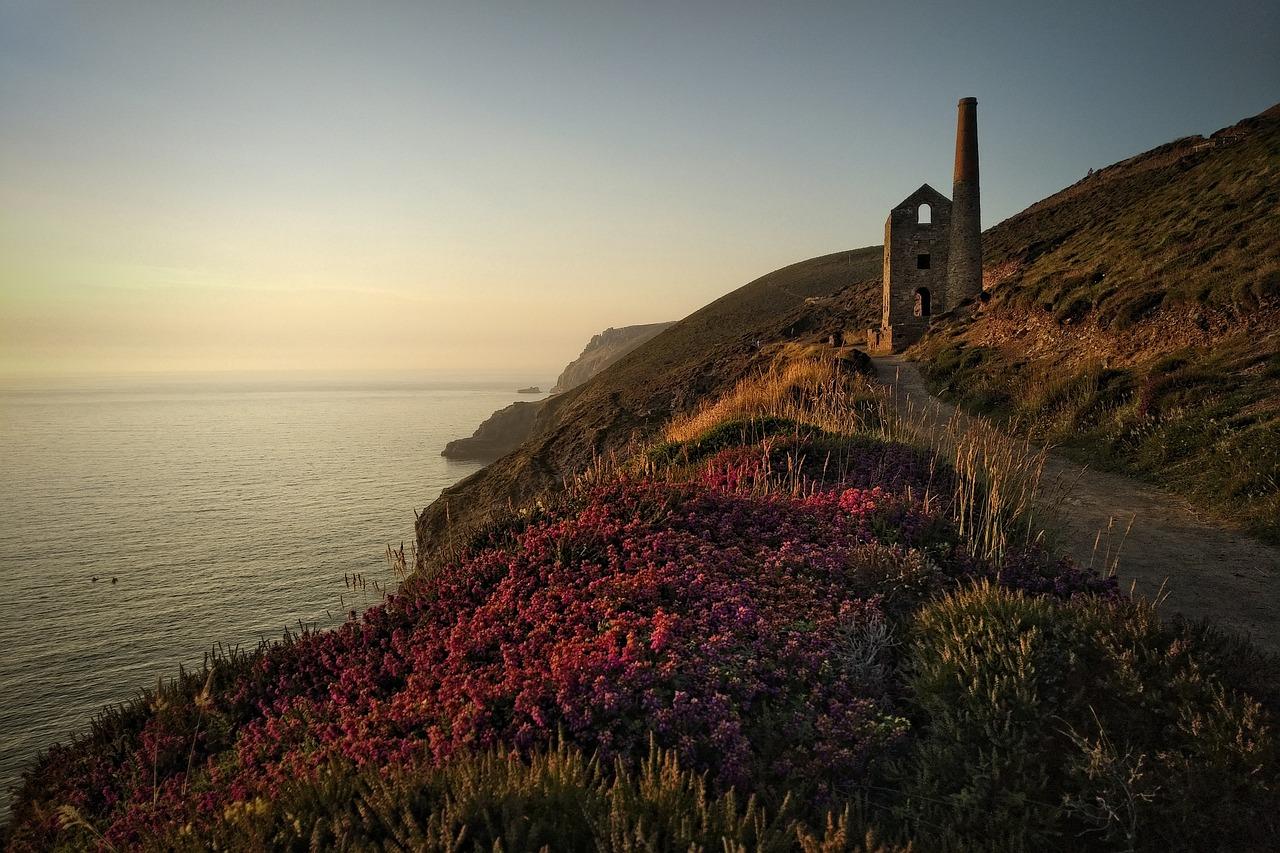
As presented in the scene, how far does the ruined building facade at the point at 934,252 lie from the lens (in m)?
37.8

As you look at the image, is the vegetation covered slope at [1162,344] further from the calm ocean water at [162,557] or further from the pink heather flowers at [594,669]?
the calm ocean water at [162,557]

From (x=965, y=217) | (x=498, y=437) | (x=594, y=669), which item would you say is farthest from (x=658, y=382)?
(x=498, y=437)

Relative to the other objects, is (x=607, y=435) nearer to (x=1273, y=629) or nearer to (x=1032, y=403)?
(x=1032, y=403)

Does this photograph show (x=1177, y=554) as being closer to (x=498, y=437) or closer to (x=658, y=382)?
(x=658, y=382)

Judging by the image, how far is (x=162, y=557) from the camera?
1700 inches

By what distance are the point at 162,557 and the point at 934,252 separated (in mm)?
54631

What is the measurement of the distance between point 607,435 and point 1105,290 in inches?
961

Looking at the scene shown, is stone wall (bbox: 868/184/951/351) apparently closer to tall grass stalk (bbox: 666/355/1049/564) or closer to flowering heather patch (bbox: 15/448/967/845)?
tall grass stalk (bbox: 666/355/1049/564)

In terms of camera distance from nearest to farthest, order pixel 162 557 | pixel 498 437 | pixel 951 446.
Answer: pixel 951 446
pixel 162 557
pixel 498 437

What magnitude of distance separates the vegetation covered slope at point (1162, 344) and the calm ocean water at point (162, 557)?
1572cm

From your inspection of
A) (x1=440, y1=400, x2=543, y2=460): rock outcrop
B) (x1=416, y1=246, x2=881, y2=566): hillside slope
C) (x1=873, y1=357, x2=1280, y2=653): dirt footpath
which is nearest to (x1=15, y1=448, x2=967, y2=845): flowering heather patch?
(x1=416, y1=246, x2=881, y2=566): hillside slope

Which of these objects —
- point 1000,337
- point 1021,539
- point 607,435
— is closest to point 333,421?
point 607,435

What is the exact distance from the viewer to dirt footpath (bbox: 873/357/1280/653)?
6.23 metres

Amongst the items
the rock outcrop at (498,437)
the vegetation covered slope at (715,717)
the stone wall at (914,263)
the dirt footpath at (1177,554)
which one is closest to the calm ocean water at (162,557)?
the rock outcrop at (498,437)
